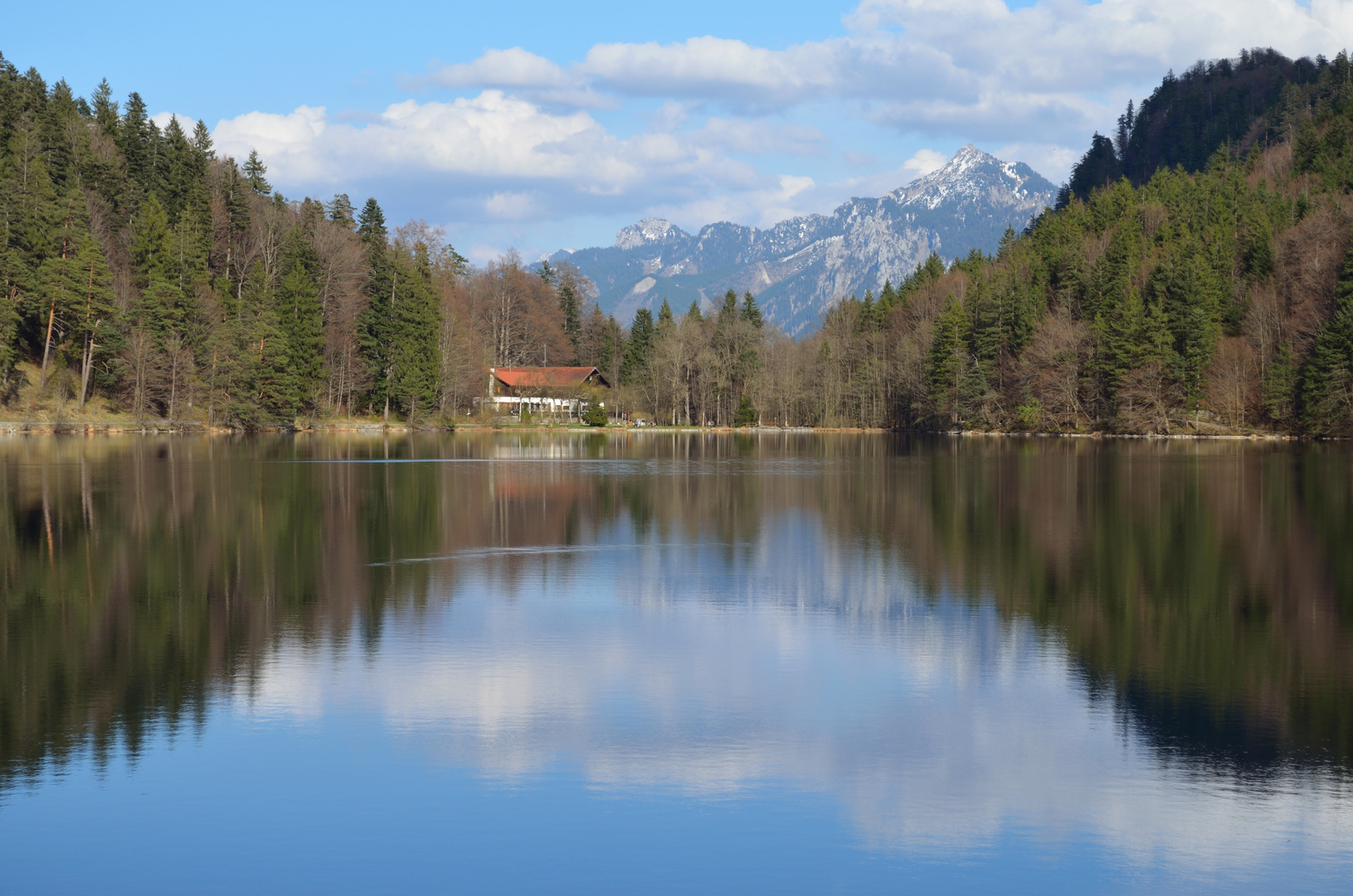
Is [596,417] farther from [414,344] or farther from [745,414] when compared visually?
[414,344]

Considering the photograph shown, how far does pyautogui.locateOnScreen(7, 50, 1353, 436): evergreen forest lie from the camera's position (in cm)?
7556

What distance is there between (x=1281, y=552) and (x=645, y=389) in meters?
102

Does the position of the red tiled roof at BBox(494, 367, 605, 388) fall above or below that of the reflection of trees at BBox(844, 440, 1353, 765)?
above

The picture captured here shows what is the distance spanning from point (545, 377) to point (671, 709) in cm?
11693

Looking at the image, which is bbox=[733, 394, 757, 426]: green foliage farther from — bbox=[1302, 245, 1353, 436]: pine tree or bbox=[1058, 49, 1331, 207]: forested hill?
bbox=[1058, 49, 1331, 207]: forested hill

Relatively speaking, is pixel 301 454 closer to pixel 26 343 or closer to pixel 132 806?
pixel 26 343

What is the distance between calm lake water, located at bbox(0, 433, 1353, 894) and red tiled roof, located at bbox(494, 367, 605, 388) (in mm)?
101034

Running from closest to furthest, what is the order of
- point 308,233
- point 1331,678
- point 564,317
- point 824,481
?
point 1331,678
point 824,481
point 308,233
point 564,317

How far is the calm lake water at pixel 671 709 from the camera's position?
7359mm

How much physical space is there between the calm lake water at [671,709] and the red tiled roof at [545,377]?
101034 millimetres

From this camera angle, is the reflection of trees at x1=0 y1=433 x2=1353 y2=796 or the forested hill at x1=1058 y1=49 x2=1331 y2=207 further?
the forested hill at x1=1058 y1=49 x2=1331 y2=207

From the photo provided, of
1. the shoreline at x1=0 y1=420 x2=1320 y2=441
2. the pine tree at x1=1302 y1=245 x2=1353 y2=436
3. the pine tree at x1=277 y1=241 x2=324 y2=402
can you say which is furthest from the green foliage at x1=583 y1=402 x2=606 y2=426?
the pine tree at x1=1302 y1=245 x2=1353 y2=436

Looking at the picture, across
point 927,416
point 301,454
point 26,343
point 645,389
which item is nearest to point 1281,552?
point 301,454

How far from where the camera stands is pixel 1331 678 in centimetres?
1162
